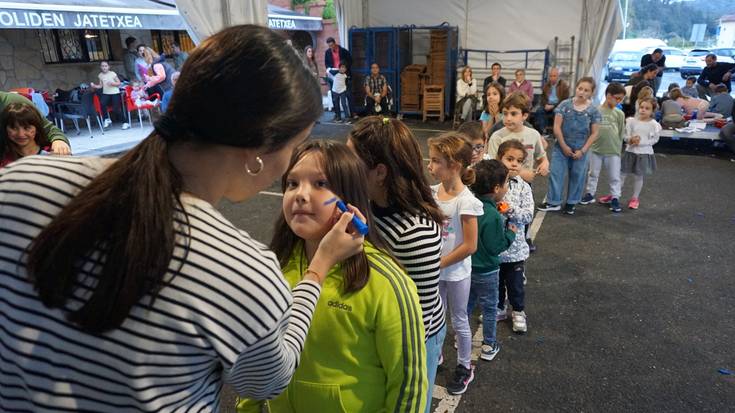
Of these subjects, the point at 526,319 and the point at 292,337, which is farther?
the point at 526,319

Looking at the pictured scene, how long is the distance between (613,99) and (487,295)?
12.8ft

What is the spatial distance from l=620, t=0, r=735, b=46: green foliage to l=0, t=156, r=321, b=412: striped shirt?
13965 mm

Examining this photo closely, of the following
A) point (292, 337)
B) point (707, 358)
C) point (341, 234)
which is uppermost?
point (341, 234)

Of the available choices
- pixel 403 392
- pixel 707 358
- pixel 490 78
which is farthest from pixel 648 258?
pixel 490 78

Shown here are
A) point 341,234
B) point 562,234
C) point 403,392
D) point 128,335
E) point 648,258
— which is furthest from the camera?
point 562,234

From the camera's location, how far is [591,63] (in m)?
10.7

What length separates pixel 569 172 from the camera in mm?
5684

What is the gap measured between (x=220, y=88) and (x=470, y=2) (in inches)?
486

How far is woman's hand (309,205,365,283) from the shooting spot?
3.87ft

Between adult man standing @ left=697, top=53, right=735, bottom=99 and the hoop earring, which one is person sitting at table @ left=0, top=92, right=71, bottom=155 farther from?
adult man standing @ left=697, top=53, right=735, bottom=99

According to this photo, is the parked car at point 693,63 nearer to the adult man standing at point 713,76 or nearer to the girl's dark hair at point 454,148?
the adult man standing at point 713,76

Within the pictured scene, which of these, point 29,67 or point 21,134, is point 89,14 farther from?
point 21,134

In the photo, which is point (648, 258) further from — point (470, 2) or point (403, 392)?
point (470, 2)

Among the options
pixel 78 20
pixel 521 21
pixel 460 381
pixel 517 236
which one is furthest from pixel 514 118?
pixel 521 21
